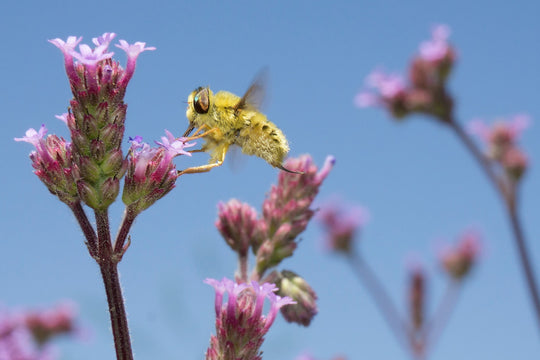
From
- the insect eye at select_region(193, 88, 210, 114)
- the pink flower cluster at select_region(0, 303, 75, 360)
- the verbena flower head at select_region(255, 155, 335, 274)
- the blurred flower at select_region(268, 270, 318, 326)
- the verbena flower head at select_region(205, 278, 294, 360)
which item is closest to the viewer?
the verbena flower head at select_region(205, 278, 294, 360)

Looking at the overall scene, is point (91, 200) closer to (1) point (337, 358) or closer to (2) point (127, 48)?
(2) point (127, 48)

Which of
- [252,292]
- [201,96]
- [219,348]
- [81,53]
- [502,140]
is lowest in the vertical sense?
[219,348]

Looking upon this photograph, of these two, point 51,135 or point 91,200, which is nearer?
point 91,200


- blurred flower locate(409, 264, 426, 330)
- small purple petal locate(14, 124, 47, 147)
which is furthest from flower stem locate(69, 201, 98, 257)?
blurred flower locate(409, 264, 426, 330)

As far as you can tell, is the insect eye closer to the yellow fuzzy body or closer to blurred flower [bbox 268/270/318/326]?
the yellow fuzzy body

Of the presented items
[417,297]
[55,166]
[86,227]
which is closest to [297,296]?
[86,227]

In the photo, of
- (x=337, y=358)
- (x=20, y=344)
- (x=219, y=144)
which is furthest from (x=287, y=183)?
(x=20, y=344)

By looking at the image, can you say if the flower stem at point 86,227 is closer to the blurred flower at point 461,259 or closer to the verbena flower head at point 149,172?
the verbena flower head at point 149,172
